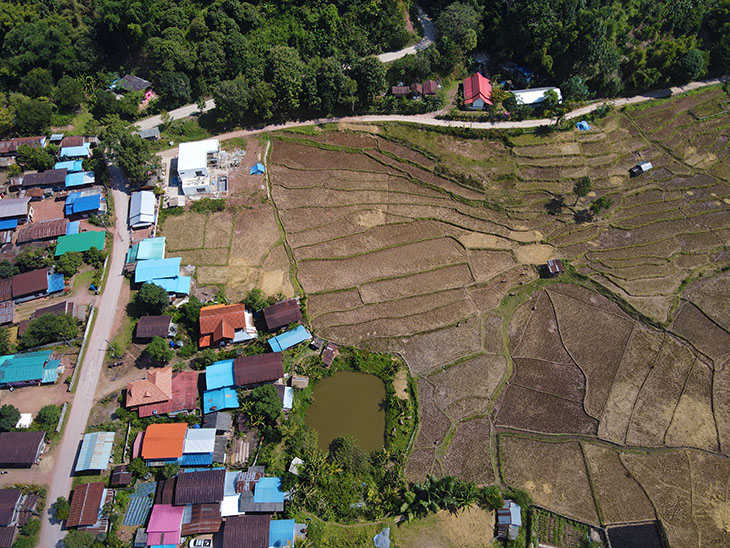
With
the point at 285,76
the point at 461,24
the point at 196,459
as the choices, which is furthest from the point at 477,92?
the point at 196,459

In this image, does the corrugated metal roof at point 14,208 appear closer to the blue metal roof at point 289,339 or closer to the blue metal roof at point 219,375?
the blue metal roof at point 219,375

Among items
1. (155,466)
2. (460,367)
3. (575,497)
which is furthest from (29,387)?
(575,497)

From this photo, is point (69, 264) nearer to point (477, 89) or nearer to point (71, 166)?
point (71, 166)

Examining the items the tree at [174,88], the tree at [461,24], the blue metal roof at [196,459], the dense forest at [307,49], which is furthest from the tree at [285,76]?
the blue metal roof at [196,459]

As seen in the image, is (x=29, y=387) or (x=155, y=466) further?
(x=29, y=387)

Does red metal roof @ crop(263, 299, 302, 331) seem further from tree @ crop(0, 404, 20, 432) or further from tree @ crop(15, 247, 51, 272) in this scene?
tree @ crop(15, 247, 51, 272)

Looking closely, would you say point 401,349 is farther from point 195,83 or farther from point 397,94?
point 195,83
